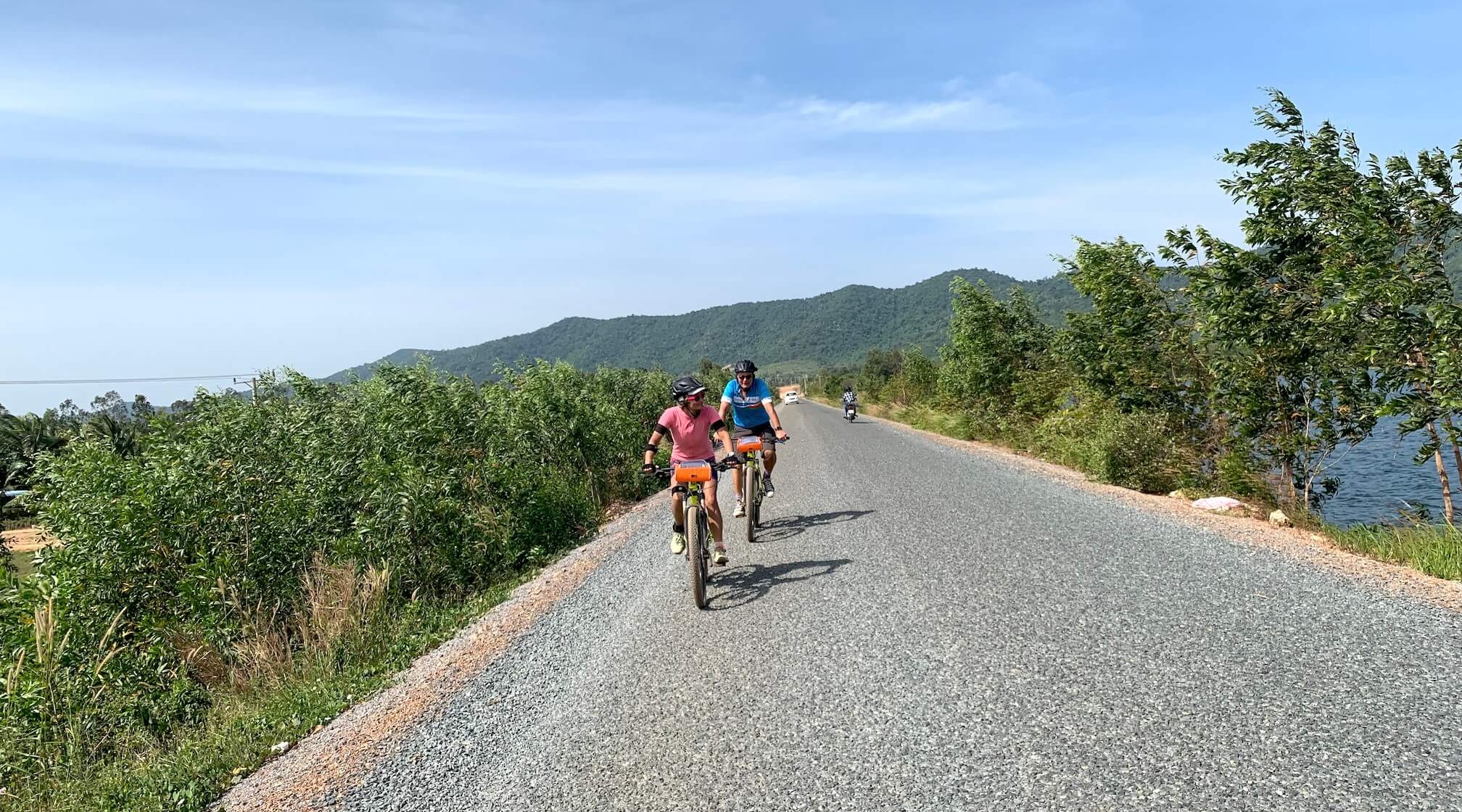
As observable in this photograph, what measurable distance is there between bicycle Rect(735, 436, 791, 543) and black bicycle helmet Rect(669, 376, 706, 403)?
78.6 inches

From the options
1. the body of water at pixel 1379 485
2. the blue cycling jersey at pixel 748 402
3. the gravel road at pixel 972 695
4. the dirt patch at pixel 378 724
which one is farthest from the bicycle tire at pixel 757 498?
the body of water at pixel 1379 485

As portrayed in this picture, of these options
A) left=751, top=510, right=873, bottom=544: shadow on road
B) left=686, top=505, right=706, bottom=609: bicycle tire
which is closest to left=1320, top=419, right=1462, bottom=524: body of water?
left=751, top=510, right=873, bottom=544: shadow on road

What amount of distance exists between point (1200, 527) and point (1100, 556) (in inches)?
84.5

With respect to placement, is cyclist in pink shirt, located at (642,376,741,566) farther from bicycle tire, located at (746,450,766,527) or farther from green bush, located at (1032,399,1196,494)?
green bush, located at (1032,399,1196,494)

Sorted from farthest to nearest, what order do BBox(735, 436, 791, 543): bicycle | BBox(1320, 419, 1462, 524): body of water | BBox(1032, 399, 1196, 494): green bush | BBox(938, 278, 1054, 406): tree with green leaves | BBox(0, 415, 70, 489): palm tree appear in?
BBox(0, 415, 70, 489): palm tree, BBox(938, 278, 1054, 406): tree with green leaves, BBox(1320, 419, 1462, 524): body of water, BBox(1032, 399, 1196, 494): green bush, BBox(735, 436, 791, 543): bicycle

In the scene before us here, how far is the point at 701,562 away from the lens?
6.71m

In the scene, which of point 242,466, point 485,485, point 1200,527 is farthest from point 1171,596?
point 242,466

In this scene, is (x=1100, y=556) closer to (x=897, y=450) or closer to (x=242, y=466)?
(x=242, y=466)

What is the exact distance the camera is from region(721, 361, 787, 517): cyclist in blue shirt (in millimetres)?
9477

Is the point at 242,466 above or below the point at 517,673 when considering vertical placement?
above

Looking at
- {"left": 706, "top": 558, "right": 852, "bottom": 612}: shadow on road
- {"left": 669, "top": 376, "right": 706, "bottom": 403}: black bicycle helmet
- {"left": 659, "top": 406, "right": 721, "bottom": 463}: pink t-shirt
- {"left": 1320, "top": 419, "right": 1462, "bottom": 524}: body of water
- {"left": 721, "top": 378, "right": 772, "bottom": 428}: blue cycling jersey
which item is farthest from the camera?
{"left": 1320, "top": 419, "right": 1462, "bottom": 524}: body of water

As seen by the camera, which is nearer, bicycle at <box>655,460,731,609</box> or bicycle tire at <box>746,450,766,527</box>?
bicycle at <box>655,460,731,609</box>

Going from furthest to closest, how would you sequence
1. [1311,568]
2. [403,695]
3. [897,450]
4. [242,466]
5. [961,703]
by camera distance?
[897,450] → [242,466] → [1311,568] → [403,695] → [961,703]

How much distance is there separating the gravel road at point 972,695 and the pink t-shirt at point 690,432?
1.26m
